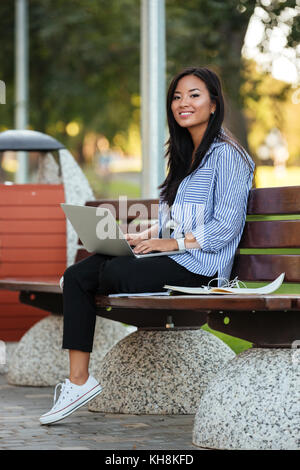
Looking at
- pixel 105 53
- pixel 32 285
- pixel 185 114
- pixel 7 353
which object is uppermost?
pixel 105 53

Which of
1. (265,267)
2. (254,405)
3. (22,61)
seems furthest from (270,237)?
(22,61)

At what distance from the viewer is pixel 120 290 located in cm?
498

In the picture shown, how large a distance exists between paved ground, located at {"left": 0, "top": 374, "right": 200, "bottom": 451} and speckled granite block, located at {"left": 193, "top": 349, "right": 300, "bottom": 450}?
209 mm

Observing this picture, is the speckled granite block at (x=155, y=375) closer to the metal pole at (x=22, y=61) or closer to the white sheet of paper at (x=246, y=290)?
the white sheet of paper at (x=246, y=290)

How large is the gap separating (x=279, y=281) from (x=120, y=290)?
813mm

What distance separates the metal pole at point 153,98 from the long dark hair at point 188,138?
16.0 feet

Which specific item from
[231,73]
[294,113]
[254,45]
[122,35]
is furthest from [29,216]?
[294,113]

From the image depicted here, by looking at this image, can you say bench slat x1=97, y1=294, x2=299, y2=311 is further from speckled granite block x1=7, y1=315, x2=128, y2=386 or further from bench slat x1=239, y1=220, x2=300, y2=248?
speckled granite block x1=7, y1=315, x2=128, y2=386

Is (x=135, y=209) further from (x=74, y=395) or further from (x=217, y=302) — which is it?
(x=217, y=302)

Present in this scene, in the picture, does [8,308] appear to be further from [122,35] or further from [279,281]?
[122,35]

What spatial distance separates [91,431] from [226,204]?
4.24ft

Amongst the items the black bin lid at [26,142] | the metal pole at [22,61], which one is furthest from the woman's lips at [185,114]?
the metal pole at [22,61]

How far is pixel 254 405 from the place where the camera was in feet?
14.2

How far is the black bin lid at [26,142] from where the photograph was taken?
779cm
